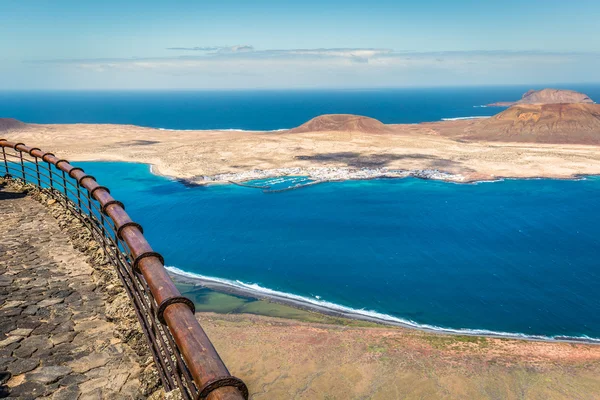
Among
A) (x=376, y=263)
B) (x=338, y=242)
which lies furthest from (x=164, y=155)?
(x=376, y=263)

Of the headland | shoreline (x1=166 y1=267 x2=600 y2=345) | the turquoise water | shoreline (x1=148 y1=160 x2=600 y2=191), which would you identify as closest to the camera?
shoreline (x1=166 y1=267 x2=600 y2=345)

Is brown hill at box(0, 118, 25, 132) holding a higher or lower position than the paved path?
higher

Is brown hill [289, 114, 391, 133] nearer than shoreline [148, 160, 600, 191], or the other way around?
shoreline [148, 160, 600, 191]

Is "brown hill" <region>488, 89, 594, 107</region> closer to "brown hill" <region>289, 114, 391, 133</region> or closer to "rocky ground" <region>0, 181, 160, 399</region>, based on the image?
"brown hill" <region>289, 114, 391, 133</region>

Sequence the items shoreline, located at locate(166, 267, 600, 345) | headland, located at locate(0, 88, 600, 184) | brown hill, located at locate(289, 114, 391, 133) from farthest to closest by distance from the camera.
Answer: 1. brown hill, located at locate(289, 114, 391, 133)
2. headland, located at locate(0, 88, 600, 184)
3. shoreline, located at locate(166, 267, 600, 345)

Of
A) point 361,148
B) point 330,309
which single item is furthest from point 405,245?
point 361,148

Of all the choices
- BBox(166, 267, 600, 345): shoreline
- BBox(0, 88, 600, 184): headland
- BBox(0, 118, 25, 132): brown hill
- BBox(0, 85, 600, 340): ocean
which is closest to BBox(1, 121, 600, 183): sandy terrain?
BBox(0, 88, 600, 184): headland

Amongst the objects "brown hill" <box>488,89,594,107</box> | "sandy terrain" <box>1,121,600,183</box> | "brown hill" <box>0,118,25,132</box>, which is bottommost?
"sandy terrain" <box>1,121,600,183</box>
